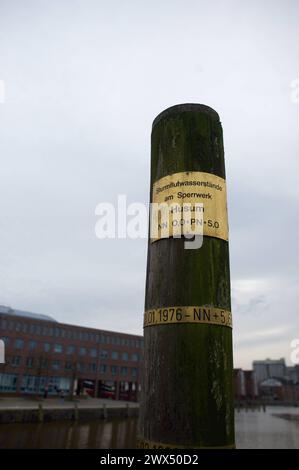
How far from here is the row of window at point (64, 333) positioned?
216ft

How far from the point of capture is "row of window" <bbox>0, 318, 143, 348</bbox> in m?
65.9

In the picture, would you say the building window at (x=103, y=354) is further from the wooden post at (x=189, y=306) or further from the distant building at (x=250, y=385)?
the distant building at (x=250, y=385)

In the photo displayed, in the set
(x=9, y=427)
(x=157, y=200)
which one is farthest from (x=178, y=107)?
(x=9, y=427)

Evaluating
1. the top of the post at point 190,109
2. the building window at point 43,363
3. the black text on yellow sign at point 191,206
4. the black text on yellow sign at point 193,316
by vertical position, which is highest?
the top of the post at point 190,109

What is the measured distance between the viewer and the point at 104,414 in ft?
159

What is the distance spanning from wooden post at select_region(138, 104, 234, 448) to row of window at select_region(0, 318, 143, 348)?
67918 millimetres

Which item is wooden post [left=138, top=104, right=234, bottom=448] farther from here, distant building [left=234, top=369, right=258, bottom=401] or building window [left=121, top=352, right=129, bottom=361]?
distant building [left=234, top=369, right=258, bottom=401]

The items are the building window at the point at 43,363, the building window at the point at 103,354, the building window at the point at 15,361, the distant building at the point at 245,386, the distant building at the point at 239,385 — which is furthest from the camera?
the distant building at the point at 245,386

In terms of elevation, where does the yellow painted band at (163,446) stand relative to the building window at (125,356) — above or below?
below

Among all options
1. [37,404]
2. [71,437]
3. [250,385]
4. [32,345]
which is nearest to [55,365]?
[32,345]

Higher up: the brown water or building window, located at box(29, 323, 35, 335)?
building window, located at box(29, 323, 35, 335)

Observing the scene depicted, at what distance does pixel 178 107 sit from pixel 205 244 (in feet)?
4.83

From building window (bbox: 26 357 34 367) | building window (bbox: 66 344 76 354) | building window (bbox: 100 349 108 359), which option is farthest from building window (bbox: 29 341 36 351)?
building window (bbox: 100 349 108 359)

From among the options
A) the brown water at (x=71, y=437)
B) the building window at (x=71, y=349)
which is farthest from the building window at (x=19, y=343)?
the brown water at (x=71, y=437)
